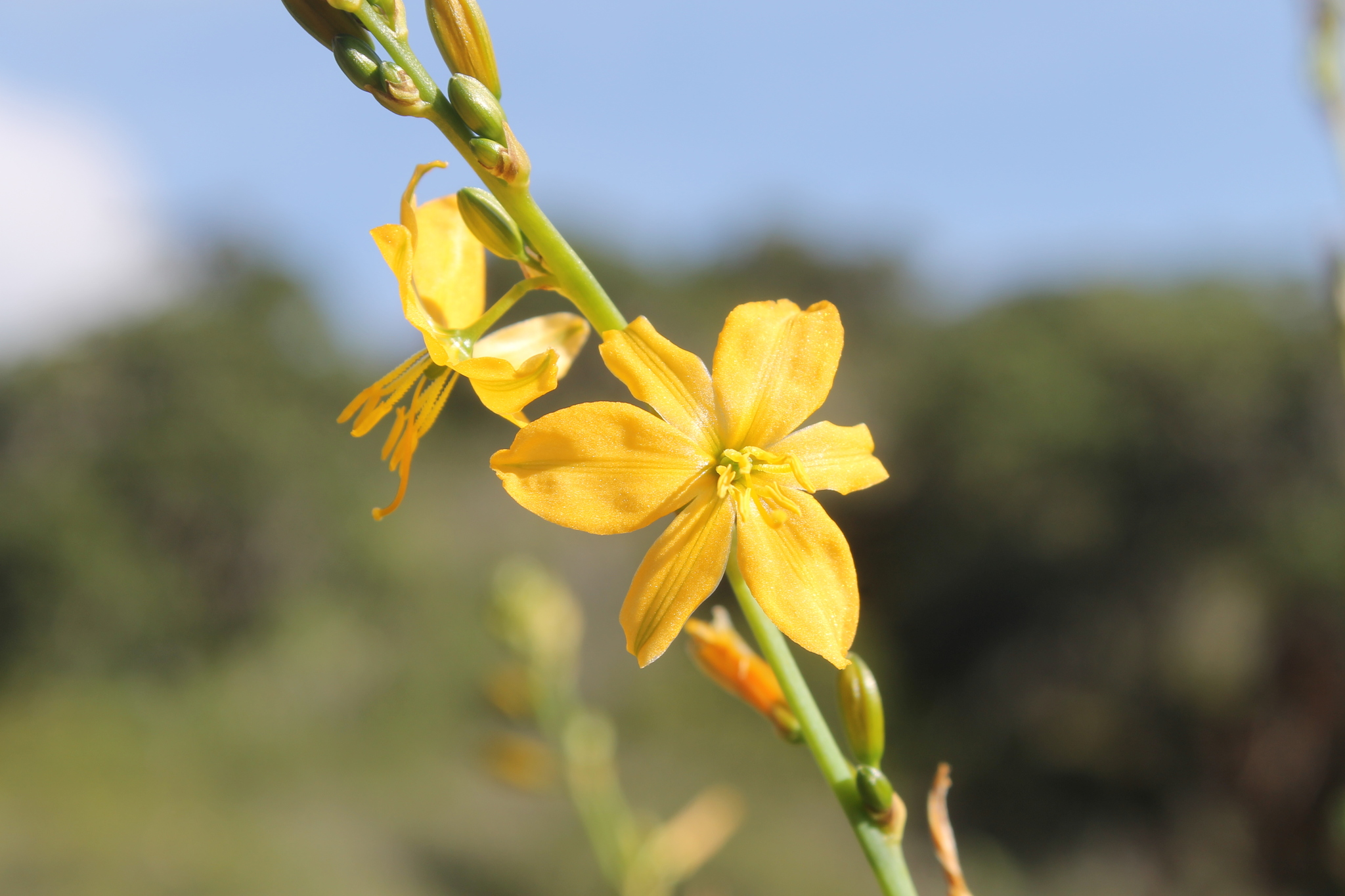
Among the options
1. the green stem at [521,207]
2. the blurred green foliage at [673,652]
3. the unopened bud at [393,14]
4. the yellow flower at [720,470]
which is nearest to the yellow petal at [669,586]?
the yellow flower at [720,470]

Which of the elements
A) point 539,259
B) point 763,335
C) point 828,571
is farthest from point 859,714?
point 539,259

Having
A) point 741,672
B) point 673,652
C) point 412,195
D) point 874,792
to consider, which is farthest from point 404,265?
point 673,652

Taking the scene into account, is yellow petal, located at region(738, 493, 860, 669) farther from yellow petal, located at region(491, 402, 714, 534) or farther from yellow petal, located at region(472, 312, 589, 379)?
yellow petal, located at region(472, 312, 589, 379)

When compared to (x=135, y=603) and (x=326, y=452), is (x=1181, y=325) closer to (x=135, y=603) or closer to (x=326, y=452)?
(x=326, y=452)

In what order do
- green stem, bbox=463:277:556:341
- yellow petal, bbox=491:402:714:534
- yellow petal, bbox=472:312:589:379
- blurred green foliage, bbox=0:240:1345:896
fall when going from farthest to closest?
blurred green foliage, bbox=0:240:1345:896 → yellow petal, bbox=472:312:589:379 → green stem, bbox=463:277:556:341 → yellow petal, bbox=491:402:714:534

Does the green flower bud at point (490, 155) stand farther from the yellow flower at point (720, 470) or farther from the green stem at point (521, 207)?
the yellow flower at point (720, 470)

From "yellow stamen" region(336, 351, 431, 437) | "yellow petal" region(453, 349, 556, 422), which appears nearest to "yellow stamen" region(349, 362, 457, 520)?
"yellow stamen" region(336, 351, 431, 437)
